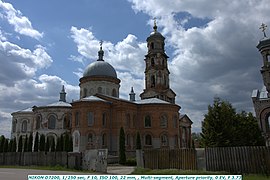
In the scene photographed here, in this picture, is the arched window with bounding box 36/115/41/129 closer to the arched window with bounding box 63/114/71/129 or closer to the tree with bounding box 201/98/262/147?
the arched window with bounding box 63/114/71/129

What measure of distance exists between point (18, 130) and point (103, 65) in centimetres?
1845

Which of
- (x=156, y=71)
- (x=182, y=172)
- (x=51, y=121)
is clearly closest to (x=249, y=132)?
(x=156, y=71)

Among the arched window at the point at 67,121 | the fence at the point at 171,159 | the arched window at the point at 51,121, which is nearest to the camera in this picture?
the fence at the point at 171,159

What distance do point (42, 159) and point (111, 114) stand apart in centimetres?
1172

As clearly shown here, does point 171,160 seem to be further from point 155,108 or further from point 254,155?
point 155,108

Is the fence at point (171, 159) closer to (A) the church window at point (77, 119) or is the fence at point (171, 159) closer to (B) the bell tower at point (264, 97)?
(A) the church window at point (77, 119)

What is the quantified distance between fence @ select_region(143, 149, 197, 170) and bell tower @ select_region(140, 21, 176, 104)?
82.6 feet

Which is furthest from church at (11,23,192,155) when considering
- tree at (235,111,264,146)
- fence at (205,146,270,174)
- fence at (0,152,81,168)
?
fence at (205,146,270,174)

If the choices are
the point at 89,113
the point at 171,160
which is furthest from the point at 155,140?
the point at 171,160

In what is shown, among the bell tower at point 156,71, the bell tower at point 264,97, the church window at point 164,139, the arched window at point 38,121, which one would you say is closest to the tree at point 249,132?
the bell tower at point 264,97

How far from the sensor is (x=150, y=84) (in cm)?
4466

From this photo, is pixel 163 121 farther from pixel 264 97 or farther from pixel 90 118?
pixel 264 97

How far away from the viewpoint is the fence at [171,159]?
16.9 metres

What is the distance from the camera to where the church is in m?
32.6
